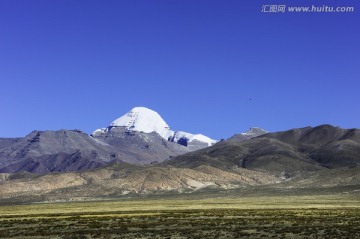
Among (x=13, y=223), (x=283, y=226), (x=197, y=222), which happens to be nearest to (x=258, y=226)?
(x=283, y=226)

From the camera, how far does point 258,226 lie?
66.6m

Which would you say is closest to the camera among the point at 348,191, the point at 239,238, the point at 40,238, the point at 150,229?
the point at 239,238

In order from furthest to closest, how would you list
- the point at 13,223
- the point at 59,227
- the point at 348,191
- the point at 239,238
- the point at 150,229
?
1. the point at 348,191
2. the point at 13,223
3. the point at 59,227
4. the point at 150,229
5. the point at 239,238

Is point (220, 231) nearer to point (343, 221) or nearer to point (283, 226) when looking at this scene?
point (283, 226)

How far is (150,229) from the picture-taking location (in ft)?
217

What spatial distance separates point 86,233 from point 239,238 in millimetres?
17712

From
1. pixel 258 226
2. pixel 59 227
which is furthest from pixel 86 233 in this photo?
pixel 258 226

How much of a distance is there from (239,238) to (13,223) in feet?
122

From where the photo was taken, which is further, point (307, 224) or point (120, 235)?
point (307, 224)

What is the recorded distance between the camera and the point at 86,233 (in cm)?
6269

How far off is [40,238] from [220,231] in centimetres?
1923

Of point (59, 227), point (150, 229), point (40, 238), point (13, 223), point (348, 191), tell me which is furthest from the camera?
point (348, 191)

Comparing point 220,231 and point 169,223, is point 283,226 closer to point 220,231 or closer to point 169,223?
point 220,231

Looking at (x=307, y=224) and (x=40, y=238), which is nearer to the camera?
(x=40, y=238)
